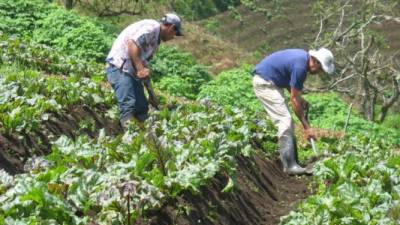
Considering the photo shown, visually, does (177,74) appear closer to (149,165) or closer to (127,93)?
(127,93)

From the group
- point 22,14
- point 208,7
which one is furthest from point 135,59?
point 208,7

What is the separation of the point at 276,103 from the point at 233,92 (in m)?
6.86

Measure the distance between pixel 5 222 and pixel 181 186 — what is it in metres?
1.62

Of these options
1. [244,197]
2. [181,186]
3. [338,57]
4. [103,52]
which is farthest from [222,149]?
[338,57]

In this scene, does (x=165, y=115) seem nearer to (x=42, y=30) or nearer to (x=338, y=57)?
(x=42, y=30)

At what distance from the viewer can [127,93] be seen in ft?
25.1

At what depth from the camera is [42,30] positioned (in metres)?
17.9

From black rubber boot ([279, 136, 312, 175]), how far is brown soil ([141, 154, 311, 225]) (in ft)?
0.36

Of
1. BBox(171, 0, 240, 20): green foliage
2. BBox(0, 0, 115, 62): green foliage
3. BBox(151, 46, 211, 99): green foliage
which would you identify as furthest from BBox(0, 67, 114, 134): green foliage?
BBox(171, 0, 240, 20): green foliage

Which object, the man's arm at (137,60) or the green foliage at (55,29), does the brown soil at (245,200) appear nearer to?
the man's arm at (137,60)

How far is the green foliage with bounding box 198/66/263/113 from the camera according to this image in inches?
570

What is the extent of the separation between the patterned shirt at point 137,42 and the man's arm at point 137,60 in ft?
0.18

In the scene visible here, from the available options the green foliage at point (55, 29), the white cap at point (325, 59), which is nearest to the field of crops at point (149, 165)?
the white cap at point (325, 59)

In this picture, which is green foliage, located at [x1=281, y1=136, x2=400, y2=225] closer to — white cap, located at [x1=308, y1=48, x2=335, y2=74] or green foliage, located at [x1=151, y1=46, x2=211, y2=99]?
white cap, located at [x1=308, y1=48, x2=335, y2=74]
